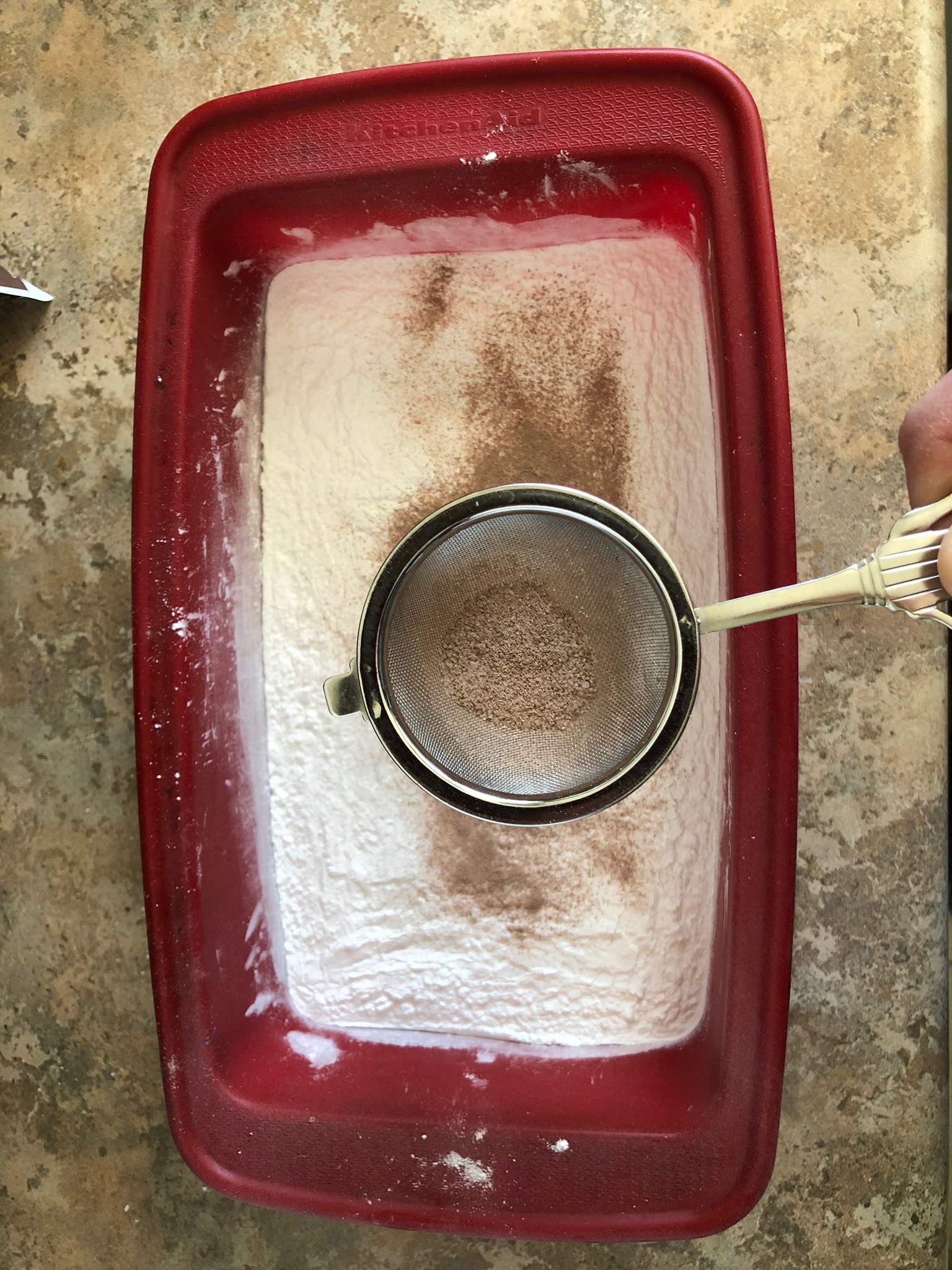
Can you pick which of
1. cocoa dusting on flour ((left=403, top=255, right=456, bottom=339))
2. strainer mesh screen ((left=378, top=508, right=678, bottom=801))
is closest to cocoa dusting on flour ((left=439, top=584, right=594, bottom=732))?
strainer mesh screen ((left=378, top=508, right=678, bottom=801))

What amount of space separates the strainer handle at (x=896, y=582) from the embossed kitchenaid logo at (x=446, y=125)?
0.66 m

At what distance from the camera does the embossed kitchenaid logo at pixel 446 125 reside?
105cm

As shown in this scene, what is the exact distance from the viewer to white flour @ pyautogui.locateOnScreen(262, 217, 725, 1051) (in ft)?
3.92

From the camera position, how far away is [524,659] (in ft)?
3.47

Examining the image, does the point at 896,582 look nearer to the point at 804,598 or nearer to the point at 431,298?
the point at 804,598

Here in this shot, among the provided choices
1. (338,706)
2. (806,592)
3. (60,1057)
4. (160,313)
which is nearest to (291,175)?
(160,313)

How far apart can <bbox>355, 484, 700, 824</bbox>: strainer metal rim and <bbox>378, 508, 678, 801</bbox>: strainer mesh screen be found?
0.01 meters

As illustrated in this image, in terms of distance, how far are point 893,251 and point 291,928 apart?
1355 millimetres

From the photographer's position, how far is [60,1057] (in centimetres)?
142

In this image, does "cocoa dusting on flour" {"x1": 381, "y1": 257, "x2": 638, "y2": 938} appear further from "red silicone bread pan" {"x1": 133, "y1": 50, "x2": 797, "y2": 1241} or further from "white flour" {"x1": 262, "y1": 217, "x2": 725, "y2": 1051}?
"red silicone bread pan" {"x1": 133, "y1": 50, "x2": 797, "y2": 1241}

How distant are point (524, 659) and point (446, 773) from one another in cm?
17

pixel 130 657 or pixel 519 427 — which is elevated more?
pixel 519 427

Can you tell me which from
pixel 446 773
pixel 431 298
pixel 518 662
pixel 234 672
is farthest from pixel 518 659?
pixel 431 298

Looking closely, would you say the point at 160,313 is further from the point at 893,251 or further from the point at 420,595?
the point at 893,251
